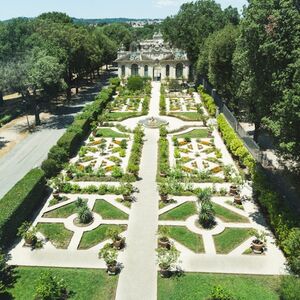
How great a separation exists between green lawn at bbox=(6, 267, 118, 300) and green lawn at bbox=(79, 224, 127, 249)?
2793 millimetres

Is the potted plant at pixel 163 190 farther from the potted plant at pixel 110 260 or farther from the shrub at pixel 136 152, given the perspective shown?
the potted plant at pixel 110 260

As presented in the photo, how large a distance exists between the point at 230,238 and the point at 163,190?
25.7 ft

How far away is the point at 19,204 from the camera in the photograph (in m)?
26.6

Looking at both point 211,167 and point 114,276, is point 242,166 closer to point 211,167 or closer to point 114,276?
point 211,167

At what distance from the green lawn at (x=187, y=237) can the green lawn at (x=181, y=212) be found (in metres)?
1.38

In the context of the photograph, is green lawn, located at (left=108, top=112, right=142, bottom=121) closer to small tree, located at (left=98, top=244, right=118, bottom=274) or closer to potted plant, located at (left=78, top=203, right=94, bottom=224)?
potted plant, located at (left=78, top=203, right=94, bottom=224)

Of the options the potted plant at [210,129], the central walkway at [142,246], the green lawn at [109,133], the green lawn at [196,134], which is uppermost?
the potted plant at [210,129]

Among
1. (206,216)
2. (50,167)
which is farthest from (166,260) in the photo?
(50,167)

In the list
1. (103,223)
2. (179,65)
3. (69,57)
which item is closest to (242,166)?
(103,223)

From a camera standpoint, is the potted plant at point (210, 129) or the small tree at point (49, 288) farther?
the potted plant at point (210, 129)

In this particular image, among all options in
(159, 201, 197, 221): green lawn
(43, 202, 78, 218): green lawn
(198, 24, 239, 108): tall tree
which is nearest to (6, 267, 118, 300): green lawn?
(43, 202, 78, 218): green lawn

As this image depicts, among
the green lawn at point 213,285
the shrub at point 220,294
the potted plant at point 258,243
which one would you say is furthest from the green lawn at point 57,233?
the potted plant at point 258,243

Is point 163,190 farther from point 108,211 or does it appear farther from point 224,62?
point 224,62

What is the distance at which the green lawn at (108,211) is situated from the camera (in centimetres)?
2853
